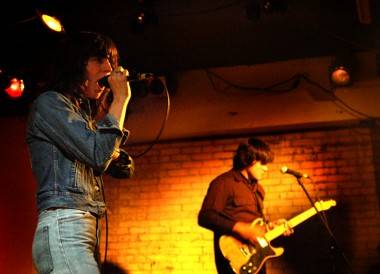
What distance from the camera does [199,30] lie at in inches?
243

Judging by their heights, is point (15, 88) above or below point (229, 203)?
above

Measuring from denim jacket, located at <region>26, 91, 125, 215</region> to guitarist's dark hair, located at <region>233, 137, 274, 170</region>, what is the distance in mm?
3428

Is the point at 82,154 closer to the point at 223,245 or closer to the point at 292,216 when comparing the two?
the point at 223,245

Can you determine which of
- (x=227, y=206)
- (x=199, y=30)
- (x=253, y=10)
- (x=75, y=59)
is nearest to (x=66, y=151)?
(x=75, y=59)

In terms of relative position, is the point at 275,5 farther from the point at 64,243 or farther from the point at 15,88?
the point at 64,243

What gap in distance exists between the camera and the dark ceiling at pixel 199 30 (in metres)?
5.82

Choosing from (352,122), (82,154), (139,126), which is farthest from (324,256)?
(82,154)

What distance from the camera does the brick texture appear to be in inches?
209

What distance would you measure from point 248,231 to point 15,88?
316 cm

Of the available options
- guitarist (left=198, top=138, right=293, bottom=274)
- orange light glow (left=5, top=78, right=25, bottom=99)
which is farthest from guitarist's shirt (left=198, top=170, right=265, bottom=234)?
orange light glow (left=5, top=78, right=25, bottom=99)

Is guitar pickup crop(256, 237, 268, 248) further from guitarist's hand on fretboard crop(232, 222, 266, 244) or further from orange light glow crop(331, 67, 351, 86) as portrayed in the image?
orange light glow crop(331, 67, 351, 86)

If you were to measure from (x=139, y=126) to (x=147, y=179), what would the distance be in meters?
0.69

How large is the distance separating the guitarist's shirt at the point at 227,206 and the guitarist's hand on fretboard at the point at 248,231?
0.21 ft

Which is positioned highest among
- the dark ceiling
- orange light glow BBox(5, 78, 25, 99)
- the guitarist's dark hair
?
the dark ceiling
